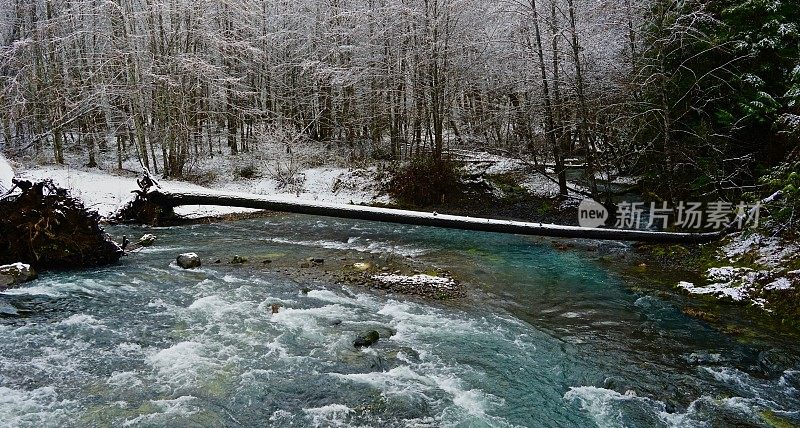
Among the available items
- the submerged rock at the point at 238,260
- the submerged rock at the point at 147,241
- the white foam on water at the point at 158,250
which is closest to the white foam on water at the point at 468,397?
the submerged rock at the point at 238,260

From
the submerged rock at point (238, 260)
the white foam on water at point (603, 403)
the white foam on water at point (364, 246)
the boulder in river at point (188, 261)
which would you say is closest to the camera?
the white foam on water at point (603, 403)

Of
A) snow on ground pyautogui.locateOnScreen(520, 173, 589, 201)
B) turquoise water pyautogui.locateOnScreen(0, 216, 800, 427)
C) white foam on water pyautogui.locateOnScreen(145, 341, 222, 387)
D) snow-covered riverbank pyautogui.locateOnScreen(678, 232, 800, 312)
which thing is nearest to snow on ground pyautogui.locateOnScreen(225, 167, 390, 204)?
snow on ground pyautogui.locateOnScreen(520, 173, 589, 201)

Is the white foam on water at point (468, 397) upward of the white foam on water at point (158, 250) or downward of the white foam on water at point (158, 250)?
downward

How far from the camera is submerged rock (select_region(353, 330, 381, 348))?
19.9 ft

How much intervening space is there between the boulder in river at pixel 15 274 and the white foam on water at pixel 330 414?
6115mm

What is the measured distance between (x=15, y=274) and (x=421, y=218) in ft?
25.3

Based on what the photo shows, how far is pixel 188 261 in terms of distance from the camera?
30.1 feet

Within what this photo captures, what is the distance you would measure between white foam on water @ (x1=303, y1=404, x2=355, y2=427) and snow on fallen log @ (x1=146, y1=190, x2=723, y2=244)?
277 inches

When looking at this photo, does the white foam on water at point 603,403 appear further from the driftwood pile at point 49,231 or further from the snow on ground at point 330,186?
the snow on ground at point 330,186

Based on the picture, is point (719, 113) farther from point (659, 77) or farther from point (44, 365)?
point (44, 365)

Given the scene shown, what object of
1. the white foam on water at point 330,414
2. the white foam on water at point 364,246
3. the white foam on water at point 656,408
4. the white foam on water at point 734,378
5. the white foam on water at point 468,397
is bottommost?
the white foam on water at point 656,408

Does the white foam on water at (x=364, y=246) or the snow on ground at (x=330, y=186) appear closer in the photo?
the white foam on water at (x=364, y=246)

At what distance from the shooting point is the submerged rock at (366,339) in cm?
608

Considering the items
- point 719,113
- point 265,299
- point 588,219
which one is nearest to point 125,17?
point 265,299
